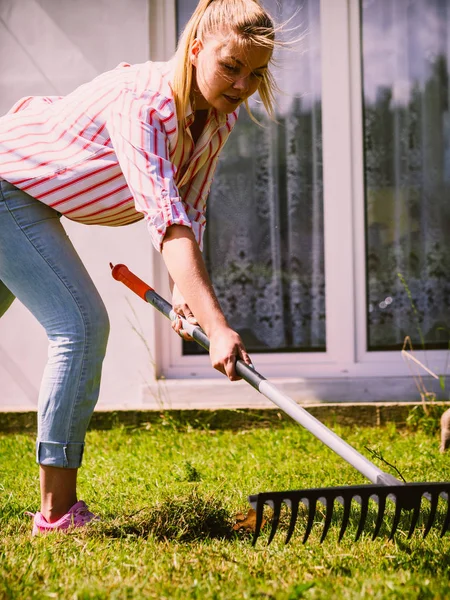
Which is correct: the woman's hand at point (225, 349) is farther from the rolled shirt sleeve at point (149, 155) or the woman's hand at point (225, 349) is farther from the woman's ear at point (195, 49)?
the woman's ear at point (195, 49)

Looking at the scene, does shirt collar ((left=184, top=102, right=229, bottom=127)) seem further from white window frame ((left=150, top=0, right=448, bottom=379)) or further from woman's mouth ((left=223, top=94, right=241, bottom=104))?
white window frame ((left=150, top=0, right=448, bottom=379))

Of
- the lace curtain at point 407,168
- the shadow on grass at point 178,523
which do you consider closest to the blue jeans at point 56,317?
the shadow on grass at point 178,523

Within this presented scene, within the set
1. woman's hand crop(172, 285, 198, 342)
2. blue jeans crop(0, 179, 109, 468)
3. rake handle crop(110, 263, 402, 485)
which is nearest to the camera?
rake handle crop(110, 263, 402, 485)

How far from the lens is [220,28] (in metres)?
2.07

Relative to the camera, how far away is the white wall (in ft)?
13.9

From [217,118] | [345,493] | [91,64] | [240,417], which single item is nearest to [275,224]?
[240,417]

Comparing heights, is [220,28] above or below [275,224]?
above

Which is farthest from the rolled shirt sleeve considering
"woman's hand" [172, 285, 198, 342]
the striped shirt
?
"woman's hand" [172, 285, 198, 342]

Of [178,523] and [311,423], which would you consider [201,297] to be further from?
[178,523]

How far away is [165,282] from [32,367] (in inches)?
35.9

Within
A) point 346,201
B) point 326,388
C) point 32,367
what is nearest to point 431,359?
point 326,388

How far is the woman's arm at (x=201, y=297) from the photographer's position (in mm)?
1899

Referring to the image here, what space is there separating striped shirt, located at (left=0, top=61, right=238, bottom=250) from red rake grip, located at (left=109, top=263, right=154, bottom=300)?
0.25m

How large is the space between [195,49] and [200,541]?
1428 mm
